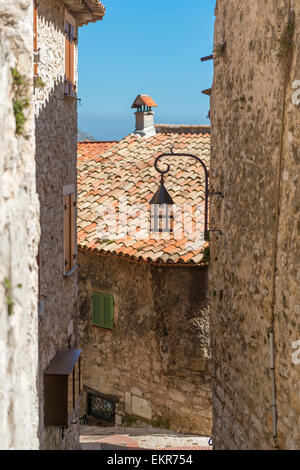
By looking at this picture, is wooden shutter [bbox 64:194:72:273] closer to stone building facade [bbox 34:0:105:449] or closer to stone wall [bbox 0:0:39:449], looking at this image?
A: stone building facade [bbox 34:0:105:449]

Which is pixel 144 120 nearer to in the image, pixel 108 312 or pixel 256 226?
pixel 108 312

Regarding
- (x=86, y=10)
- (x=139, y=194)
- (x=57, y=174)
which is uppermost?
(x=86, y=10)

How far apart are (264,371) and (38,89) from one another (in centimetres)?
431

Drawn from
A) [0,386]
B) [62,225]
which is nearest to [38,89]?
[62,225]

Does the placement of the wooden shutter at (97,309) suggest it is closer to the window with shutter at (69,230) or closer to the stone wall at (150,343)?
the stone wall at (150,343)

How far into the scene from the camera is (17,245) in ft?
9.28

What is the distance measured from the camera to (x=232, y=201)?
21.9 ft

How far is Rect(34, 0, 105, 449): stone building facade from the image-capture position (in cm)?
736

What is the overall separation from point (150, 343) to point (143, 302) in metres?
0.87

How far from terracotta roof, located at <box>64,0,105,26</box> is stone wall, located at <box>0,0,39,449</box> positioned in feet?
20.3

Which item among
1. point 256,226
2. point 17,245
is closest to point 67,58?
point 256,226

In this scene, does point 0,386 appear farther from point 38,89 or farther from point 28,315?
point 38,89

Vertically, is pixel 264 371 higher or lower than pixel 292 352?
lower

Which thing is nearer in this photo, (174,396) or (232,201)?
(232,201)
